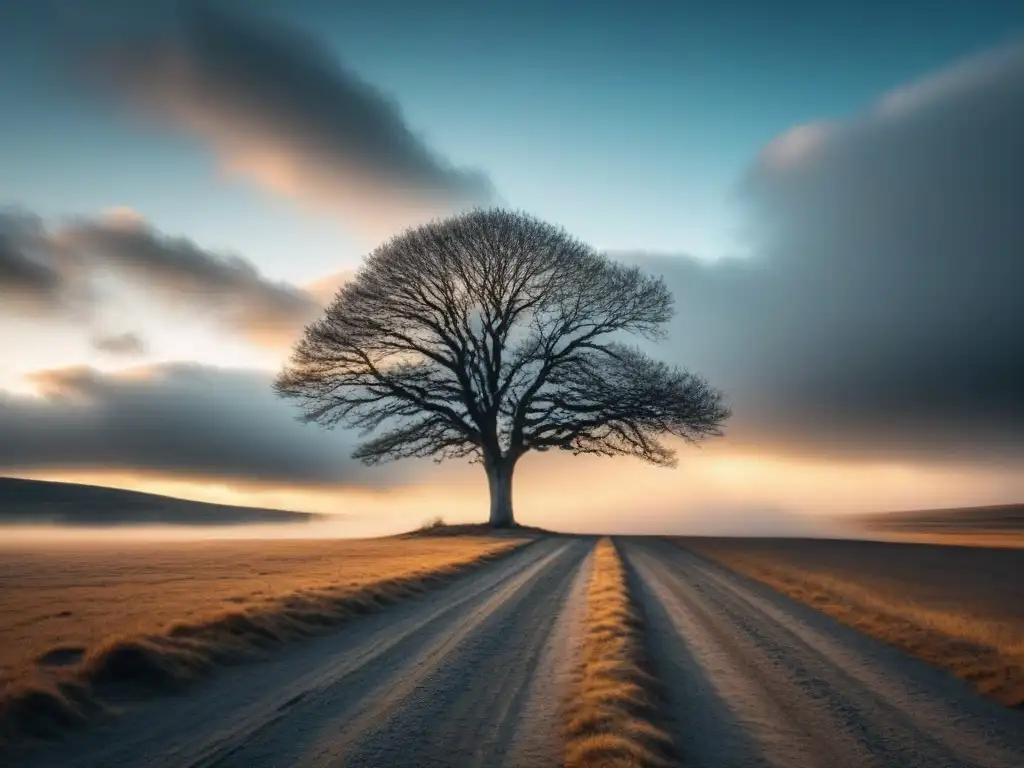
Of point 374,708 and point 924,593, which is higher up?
point 924,593

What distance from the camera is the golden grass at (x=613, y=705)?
5.50 m

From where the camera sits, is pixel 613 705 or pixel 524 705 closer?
pixel 613 705

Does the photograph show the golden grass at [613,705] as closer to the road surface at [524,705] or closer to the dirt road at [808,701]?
the road surface at [524,705]

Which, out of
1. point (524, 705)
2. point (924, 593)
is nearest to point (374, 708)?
point (524, 705)

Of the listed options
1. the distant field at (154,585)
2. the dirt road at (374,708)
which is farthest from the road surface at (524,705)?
the distant field at (154,585)

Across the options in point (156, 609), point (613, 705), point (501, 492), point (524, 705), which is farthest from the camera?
point (501, 492)

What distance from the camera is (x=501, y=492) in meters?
37.2

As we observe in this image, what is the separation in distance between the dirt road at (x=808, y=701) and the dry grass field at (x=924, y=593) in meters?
0.58

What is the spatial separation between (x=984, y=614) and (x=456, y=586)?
1112 cm

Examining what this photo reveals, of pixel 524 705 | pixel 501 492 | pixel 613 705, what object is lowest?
pixel 524 705

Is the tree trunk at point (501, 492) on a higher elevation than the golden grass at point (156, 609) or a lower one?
higher

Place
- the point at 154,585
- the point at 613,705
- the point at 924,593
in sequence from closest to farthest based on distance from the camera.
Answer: the point at 613,705
the point at 154,585
the point at 924,593

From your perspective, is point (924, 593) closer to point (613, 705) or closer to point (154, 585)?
point (613, 705)

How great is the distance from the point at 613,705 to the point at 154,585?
12.8m
